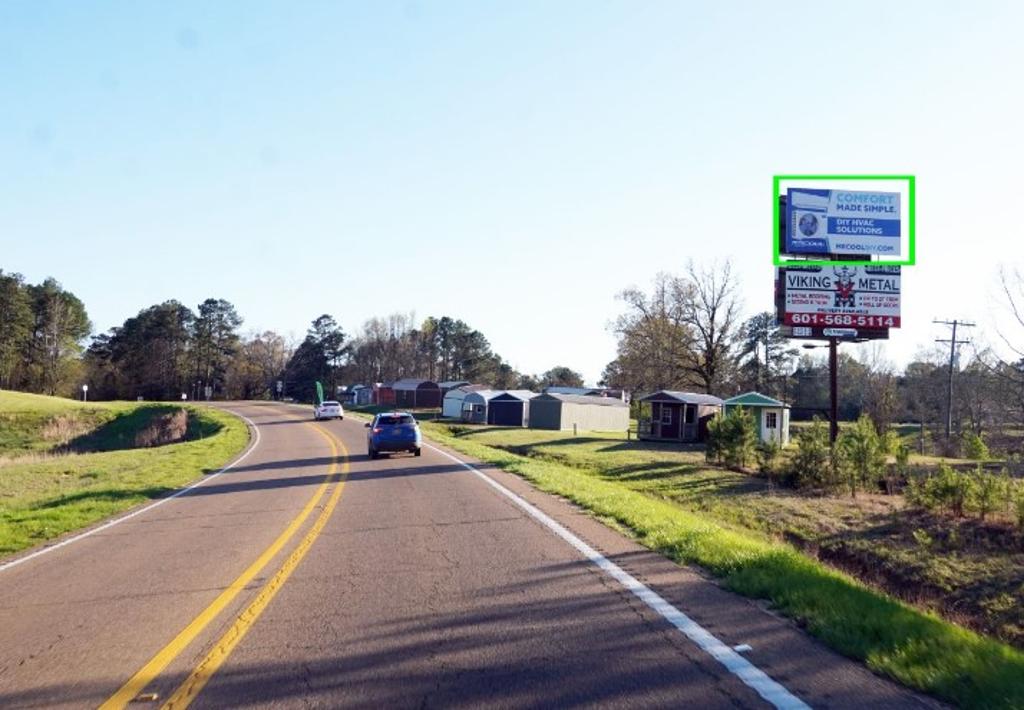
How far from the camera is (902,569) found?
17.3m

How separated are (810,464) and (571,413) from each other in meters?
38.9

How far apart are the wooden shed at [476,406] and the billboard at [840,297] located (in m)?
42.5

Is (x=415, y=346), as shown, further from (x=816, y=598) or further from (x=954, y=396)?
(x=816, y=598)

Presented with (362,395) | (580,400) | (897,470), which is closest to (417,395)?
(362,395)

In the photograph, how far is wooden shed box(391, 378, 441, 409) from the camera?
101250 mm

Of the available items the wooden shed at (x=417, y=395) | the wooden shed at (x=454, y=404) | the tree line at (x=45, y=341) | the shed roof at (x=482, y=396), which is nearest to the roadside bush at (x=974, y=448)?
the shed roof at (x=482, y=396)

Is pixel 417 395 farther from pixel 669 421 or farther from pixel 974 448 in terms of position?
pixel 974 448

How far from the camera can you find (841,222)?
99.3 feet

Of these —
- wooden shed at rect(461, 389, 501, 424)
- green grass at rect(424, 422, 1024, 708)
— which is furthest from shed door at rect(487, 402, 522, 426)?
green grass at rect(424, 422, 1024, 708)

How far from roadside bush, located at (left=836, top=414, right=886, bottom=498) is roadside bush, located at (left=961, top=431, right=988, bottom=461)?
14.0 m

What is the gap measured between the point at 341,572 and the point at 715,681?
5.07m

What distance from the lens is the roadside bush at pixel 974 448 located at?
38.3m

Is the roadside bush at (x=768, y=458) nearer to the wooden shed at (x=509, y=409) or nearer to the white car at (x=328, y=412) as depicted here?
the wooden shed at (x=509, y=409)

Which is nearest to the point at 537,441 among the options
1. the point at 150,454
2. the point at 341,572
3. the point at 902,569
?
the point at 150,454
